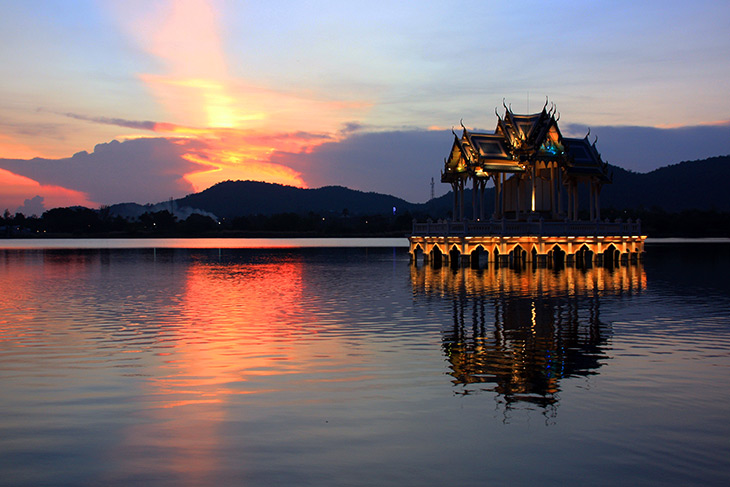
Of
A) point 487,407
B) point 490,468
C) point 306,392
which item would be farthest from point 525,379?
point 490,468

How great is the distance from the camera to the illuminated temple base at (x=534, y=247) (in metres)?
51.7

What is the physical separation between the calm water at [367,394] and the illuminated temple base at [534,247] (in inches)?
928

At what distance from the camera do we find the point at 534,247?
53969mm

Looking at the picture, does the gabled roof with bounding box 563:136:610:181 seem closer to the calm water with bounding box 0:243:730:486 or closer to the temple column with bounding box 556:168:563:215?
the temple column with bounding box 556:168:563:215

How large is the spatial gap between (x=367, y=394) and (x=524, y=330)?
371 inches

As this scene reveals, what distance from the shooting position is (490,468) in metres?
8.92

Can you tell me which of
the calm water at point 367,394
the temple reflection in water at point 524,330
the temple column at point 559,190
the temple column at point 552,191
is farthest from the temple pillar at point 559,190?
the calm water at point 367,394

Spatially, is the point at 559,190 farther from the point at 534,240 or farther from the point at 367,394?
the point at 367,394

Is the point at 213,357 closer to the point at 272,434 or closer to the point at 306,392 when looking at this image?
the point at 306,392

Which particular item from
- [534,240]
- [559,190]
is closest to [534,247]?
[534,240]

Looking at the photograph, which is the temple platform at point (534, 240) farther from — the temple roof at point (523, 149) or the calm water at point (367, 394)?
the calm water at point (367, 394)

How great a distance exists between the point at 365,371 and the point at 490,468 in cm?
633

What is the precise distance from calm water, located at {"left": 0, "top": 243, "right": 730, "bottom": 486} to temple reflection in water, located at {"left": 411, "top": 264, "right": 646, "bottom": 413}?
10cm

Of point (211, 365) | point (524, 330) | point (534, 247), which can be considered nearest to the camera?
point (211, 365)
